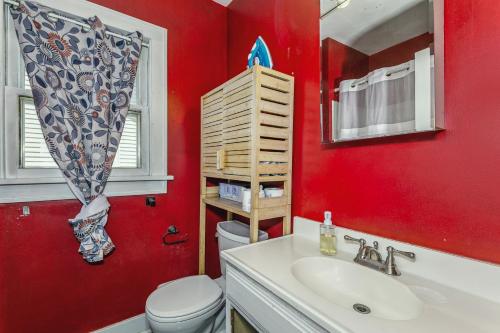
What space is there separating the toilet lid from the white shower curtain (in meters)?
1.10

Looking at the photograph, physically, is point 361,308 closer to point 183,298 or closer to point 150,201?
point 183,298

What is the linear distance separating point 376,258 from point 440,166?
410 millimetres

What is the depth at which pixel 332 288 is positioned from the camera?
3.05ft

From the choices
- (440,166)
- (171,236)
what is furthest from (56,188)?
(440,166)

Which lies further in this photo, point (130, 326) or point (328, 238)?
point (130, 326)

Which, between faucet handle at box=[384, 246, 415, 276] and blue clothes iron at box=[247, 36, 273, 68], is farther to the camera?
blue clothes iron at box=[247, 36, 273, 68]

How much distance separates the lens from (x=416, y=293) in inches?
28.4

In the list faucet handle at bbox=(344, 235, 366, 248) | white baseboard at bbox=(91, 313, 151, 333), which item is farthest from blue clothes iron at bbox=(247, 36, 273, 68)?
white baseboard at bbox=(91, 313, 151, 333)

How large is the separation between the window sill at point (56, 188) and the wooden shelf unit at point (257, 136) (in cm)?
50

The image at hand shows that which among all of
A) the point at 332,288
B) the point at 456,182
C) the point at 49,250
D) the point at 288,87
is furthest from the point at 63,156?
the point at 456,182

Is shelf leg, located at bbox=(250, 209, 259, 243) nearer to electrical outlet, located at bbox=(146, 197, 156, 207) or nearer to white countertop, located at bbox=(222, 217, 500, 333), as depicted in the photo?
white countertop, located at bbox=(222, 217, 500, 333)

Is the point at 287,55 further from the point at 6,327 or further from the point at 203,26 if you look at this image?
the point at 6,327

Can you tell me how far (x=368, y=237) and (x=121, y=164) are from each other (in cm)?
151

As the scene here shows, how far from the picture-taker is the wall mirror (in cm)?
79
